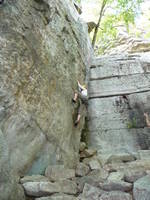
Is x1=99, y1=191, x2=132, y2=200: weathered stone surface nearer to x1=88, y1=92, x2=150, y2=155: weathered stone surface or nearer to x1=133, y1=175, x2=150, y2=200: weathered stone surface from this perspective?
x1=133, y1=175, x2=150, y2=200: weathered stone surface

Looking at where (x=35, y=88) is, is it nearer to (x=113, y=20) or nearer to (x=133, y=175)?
(x=133, y=175)

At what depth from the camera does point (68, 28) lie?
15.5 feet

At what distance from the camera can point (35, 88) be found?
3.12 m

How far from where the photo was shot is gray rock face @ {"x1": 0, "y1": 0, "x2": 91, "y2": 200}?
2.60 m

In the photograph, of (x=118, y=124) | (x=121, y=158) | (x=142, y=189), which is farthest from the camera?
(x=118, y=124)

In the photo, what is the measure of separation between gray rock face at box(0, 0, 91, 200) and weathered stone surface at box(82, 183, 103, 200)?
75 cm

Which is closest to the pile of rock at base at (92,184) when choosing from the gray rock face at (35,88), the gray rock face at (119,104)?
the gray rock face at (35,88)

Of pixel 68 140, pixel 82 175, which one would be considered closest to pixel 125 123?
pixel 68 140

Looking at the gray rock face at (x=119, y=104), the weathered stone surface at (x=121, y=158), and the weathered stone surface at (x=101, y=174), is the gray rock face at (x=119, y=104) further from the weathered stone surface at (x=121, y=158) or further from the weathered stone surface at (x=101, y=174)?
the weathered stone surface at (x=101, y=174)

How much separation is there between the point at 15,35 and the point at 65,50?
5.45ft

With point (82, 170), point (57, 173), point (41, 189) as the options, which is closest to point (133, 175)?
point (82, 170)

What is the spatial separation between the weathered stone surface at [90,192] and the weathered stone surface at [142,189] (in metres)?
0.44

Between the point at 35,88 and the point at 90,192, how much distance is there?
1.64 metres

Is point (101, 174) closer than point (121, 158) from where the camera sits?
Yes
